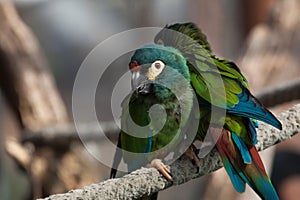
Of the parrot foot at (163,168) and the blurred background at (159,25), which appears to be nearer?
the parrot foot at (163,168)

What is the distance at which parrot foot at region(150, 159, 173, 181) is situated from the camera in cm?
101

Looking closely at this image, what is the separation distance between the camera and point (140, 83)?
1024 millimetres

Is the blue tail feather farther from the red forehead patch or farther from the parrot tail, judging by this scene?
the red forehead patch

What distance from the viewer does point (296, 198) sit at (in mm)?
2334

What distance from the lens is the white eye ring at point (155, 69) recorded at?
1017 mm

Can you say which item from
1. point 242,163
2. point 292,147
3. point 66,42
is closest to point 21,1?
point 66,42

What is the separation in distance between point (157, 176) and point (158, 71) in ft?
0.51

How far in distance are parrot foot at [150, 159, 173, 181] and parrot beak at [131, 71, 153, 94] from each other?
0.11m

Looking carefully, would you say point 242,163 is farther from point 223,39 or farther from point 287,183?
point 223,39

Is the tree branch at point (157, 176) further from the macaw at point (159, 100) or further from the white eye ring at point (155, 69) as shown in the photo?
the white eye ring at point (155, 69)

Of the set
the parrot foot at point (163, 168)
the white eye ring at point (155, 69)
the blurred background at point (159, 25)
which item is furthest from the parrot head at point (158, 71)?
the blurred background at point (159, 25)

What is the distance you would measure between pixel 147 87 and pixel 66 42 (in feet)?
11.0

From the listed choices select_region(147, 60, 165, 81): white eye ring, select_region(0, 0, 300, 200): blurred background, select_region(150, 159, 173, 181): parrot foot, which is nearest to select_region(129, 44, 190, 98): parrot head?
select_region(147, 60, 165, 81): white eye ring

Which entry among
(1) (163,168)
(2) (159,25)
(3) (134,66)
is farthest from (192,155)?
(2) (159,25)
